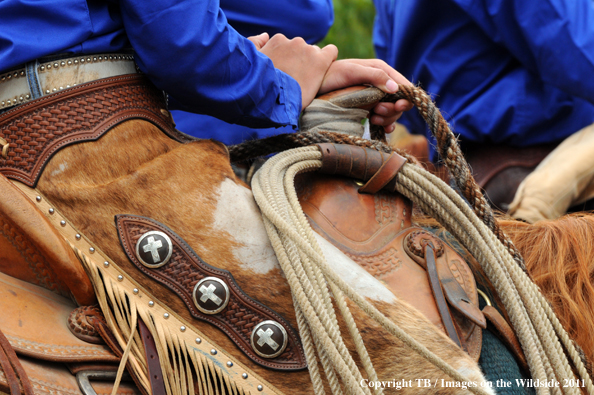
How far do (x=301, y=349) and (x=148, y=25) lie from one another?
25.5 inches

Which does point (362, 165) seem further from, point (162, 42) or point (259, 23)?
point (259, 23)

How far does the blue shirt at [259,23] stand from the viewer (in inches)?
56.9

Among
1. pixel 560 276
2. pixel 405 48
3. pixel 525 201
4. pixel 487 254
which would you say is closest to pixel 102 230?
pixel 487 254

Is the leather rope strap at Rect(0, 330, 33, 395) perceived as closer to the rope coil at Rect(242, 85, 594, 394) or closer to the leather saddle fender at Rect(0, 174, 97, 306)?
the leather saddle fender at Rect(0, 174, 97, 306)

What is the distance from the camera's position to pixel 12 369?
2.49 feet

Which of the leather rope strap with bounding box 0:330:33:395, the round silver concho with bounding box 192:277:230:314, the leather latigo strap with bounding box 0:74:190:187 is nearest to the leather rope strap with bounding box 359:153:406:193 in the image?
the round silver concho with bounding box 192:277:230:314

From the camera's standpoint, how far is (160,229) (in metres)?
0.90

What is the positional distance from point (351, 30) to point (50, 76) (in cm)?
759

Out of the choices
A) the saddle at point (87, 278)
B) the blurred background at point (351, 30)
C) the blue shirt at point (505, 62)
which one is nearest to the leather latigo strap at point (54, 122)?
the saddle at point (87, 278)

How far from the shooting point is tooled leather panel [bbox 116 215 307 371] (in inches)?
34.9

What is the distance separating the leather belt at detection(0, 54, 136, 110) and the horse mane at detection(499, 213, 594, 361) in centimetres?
106

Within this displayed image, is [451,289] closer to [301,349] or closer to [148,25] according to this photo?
[301,349]

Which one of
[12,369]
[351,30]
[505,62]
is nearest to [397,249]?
[12,369]

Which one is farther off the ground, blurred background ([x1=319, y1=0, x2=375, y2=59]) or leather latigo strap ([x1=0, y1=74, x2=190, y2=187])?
leather latigo strap ([x1=0, y1=74, x2=190, y2=187])
